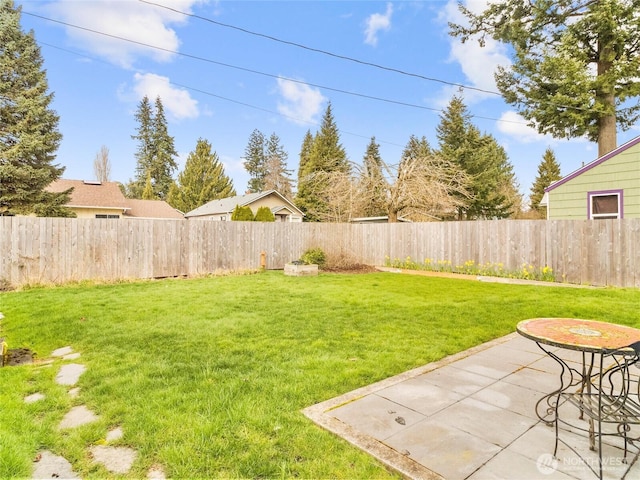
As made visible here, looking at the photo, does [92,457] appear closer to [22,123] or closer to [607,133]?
[607,133]

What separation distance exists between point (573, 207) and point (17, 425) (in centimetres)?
1180

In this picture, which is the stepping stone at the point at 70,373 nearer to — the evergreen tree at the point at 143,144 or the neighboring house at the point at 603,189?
the neighboring house at the point at 603,189

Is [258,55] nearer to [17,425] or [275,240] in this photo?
[275,240]

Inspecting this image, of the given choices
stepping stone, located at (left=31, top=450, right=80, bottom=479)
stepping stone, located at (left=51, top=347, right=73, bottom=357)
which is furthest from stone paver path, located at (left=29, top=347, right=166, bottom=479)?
stepping stone, located at (left=51, top=347, right=73, bottom=357)

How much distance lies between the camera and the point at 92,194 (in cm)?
2048

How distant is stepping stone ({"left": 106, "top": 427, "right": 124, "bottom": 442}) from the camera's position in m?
2.20

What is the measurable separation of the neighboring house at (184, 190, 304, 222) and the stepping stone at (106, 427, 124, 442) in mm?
22120

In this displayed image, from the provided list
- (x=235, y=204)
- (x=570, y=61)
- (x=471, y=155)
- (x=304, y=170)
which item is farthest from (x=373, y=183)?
(x=304, y=170)

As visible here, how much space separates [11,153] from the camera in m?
13.1

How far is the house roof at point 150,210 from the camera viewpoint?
76.8 feet

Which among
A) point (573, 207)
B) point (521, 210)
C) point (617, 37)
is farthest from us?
point (521, 210)

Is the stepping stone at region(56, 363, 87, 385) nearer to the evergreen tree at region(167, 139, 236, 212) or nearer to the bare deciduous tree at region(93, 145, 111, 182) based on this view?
the evergreen tree at region(167, 139, 236, 212)

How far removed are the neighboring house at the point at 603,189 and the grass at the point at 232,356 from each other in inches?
117

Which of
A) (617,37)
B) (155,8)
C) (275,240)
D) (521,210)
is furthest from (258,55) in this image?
(521,210)
